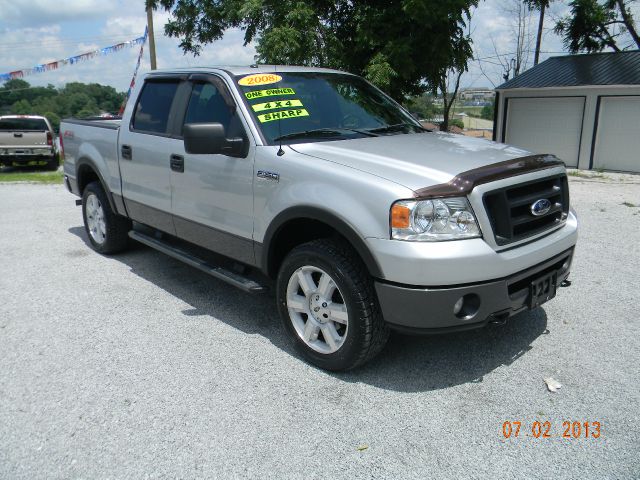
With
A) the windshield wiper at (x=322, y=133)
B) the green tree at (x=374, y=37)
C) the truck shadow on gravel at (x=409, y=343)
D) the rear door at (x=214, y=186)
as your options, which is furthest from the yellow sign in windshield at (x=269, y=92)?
the green tree at (x=374, y=37)

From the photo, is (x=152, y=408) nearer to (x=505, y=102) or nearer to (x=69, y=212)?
(x=69, y=212)

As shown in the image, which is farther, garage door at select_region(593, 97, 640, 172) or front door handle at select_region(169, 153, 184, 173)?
garage door at select_region(593, 97, 640, 172)


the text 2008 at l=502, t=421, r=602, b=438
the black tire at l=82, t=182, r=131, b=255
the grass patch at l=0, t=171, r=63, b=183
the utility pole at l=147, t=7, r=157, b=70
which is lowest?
the grass patch at l=0, t=171, r=63, b=183

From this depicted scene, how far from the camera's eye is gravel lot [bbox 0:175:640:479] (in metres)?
2.70

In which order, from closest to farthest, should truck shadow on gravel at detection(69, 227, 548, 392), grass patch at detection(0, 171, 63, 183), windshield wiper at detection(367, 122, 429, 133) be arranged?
truck shadow on gravel at detection(69, 227, 548, 392) < windshield wiper at detection(367, 122, 429, 133) < grass patch at detection(0, 171, 63, 183)

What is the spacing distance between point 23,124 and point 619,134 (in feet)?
58.8

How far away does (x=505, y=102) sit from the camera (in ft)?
59.6

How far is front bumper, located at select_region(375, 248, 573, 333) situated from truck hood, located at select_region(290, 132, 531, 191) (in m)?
0.59

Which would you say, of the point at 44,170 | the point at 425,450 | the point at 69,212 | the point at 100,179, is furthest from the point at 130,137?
the point at 44,170

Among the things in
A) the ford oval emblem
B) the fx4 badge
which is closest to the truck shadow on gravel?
the ford oval emblem

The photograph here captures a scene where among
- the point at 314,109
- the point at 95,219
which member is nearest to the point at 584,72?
the point at 314,109

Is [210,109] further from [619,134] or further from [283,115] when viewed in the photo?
[619,134]

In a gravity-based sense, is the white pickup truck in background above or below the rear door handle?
below

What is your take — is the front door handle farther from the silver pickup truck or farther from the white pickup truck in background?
the white pickup truck in background
